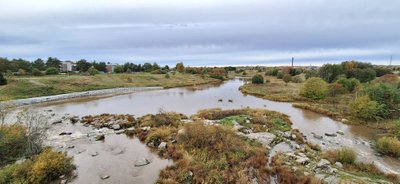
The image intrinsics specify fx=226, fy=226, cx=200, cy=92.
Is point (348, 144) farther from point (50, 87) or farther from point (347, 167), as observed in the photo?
point (50, 87)

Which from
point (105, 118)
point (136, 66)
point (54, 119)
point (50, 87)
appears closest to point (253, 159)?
point (105, 118)

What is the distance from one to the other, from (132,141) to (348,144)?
1329 centimetres

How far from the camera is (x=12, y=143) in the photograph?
35.0 ft

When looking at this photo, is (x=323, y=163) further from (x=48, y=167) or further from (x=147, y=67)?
(x=147, y=67)

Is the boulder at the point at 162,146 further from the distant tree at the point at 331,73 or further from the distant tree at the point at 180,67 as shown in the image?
the distant tree at the point at 180,67

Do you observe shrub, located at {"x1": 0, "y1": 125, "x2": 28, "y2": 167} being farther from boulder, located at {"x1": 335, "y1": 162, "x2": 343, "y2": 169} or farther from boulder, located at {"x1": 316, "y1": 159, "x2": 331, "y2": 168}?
boulder, located at {"x1": 335, "y1": 162, "x2": 343, "y2": 169}

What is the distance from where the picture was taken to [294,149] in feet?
41.5

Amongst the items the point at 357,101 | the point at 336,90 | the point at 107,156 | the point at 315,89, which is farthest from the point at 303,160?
the point at 336,90

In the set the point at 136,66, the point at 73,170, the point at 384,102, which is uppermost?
the point at 136,66

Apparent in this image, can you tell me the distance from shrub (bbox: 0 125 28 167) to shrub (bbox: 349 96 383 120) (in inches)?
932

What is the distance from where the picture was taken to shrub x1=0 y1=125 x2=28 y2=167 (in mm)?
10073

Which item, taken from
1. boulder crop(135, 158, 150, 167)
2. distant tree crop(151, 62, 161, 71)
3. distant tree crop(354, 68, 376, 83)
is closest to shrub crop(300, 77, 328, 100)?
distant tree crop(354, 68, 376, 83)

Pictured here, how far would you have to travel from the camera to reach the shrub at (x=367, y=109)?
19.0 m

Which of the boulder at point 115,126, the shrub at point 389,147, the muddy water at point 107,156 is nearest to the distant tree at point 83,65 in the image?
the muddy water at point 107,156
